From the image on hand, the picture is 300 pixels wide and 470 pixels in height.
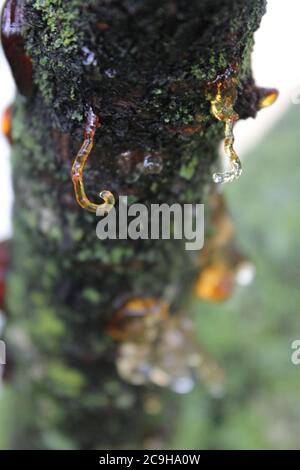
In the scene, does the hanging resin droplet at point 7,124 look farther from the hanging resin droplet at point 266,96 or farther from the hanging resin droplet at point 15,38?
the hanging resin droplet at point 266,96

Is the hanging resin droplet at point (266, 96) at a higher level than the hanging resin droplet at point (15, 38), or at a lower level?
lower

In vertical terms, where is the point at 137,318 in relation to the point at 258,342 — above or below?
below

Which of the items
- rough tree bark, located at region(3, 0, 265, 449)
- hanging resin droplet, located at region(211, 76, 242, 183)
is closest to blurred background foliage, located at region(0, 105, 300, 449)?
rough tree bark, located at region(3, 0, 265, 449)

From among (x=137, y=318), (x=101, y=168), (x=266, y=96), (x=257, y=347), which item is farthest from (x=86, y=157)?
(x=257, y=347)

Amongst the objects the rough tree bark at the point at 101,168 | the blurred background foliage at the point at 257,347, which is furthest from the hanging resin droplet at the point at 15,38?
the blurred background foliage at the point at 257,347

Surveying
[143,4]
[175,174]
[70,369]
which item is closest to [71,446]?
[70,369]

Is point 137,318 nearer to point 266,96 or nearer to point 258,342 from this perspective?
point 266,96

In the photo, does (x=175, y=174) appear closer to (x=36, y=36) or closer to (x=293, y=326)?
(x=36, y=36)
